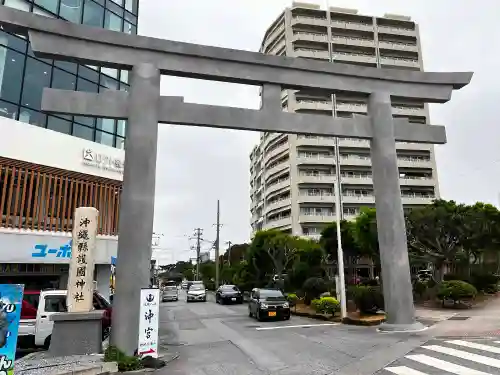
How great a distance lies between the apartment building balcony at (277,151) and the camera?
54.2 meters

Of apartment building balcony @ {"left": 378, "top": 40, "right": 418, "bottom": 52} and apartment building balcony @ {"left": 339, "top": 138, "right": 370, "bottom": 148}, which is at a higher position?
apartment building balcony @ {"left": 378, "top": 40, "right": 418, "bottom": 52}

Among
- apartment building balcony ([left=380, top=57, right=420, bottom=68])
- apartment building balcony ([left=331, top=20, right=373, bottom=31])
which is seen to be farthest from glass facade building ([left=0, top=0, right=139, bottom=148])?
apartment building balcony ([left=380, top=57, right=420, bottom=68])

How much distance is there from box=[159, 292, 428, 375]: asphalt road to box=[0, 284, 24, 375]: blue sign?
9.07ft

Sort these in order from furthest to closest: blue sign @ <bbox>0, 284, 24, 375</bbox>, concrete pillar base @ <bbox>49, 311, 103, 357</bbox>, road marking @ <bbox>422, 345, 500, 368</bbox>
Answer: concrete pillar base @ <bbox>49, 311, 103, 357</bbox> → road marking @ <bbox>422, 345, 500, 368</bbox> → blue sign @ <bbox>0, 284, 24, 375</bbox>

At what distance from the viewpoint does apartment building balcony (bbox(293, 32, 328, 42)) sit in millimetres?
53128

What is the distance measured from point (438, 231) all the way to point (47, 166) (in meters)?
19.4

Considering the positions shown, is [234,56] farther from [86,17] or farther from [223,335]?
[86,17]

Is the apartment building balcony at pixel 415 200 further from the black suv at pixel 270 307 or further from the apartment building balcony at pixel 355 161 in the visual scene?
the black suv at pixel 270 307

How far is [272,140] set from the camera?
190 ft

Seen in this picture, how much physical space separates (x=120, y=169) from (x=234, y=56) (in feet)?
37.7

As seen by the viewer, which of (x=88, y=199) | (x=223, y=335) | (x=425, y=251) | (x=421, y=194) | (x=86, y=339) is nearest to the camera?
(x=86, y=339)

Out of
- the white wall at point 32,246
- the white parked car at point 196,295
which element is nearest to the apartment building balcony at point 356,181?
the white parked car at point 196,295

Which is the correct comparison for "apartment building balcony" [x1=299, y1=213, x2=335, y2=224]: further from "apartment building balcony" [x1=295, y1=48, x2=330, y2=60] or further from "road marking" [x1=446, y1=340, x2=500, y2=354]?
"road marking" [x1=446, y1=340, x2=500, y2=354]

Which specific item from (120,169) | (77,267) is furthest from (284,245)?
(77,267)
